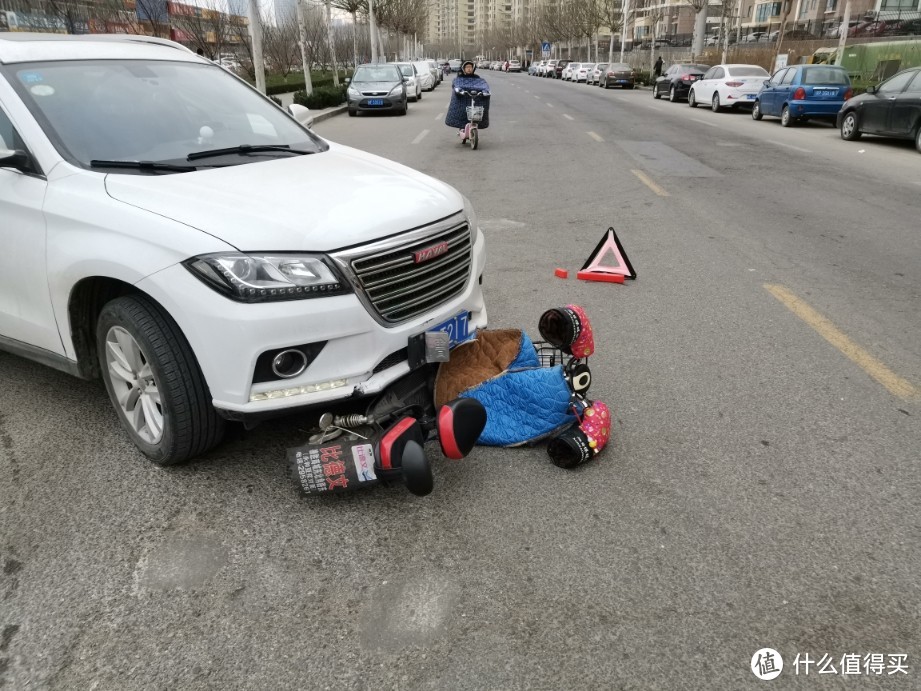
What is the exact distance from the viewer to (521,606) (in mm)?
2514

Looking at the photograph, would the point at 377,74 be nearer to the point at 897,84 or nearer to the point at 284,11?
the point at 897,84

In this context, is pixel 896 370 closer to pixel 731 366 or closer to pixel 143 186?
pixel 731 366

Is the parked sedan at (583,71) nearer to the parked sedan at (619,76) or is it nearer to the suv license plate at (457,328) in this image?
the parked sedan at (619,76)

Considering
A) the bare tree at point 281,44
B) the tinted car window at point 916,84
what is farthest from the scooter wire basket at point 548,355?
the bare tree at point 281,44

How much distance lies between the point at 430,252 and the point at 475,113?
1210cm

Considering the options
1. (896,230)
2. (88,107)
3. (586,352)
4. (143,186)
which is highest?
(88,107)

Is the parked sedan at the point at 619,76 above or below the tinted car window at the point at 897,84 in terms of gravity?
below

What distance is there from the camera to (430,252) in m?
3.28

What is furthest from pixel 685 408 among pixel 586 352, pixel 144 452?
pixel 144 452

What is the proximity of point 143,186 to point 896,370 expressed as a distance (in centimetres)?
427

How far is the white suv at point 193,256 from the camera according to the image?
2832 mm

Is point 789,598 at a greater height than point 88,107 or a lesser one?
lesser

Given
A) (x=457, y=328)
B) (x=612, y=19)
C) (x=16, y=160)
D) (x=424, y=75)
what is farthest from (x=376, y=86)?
(x=612, y=19)

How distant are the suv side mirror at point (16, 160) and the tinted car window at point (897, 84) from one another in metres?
16.8
